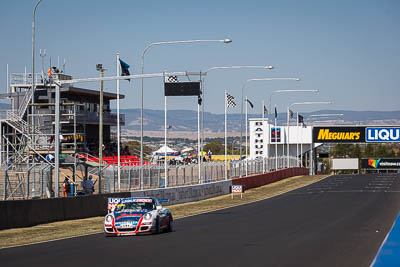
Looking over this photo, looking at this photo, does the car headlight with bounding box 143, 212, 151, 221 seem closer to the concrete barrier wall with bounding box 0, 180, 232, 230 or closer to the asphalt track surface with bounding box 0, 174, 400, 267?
the asphalt track surface with bounding box 0, 174, 400, 267

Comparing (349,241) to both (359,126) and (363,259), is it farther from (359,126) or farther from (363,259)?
(359,126)

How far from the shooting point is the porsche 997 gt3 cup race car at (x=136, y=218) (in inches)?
828

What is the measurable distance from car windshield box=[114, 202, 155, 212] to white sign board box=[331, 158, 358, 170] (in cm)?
11105

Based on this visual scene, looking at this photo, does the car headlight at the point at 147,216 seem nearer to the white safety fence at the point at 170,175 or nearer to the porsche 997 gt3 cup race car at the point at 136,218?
the porsche 997 gt3 cup race car at the point at 136,218

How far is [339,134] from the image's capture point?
102625 millimetres

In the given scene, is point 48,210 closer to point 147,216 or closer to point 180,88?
point 147,216

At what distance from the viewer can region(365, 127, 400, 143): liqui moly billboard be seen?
10125 centimetres

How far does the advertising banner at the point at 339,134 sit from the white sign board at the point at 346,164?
27.4 m

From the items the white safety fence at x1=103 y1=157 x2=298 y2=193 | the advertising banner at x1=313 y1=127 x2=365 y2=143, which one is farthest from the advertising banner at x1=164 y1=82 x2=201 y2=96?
the advertising banner at x1=313 y1=127 x2=365 y2=143

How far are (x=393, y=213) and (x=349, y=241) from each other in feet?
36.6

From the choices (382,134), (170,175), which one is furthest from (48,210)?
(382,134)

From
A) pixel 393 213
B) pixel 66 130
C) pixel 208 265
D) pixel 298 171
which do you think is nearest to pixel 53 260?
pixel 208 265

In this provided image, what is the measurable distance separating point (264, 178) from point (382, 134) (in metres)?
44.8

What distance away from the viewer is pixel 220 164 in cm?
5294
